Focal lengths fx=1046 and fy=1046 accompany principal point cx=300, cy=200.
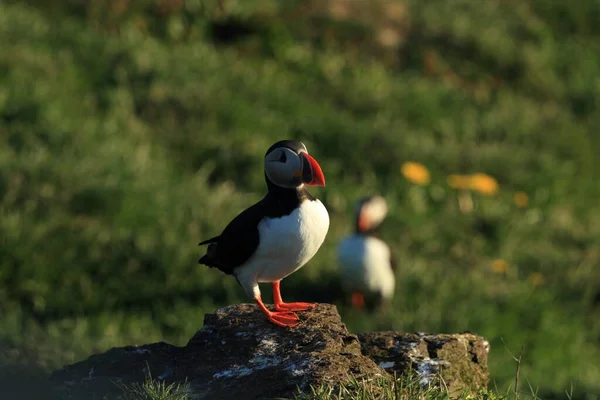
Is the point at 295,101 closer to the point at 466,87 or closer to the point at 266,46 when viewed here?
the point at 266,46

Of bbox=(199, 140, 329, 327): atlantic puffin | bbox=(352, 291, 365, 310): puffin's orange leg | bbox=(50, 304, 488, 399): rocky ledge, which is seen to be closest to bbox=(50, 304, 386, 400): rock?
bbox=(50, 304, 488, 399): rocky ledge

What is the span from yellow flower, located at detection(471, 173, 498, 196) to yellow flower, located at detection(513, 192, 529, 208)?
0.70 ft

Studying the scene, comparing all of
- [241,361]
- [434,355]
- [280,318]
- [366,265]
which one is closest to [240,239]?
[280,318]

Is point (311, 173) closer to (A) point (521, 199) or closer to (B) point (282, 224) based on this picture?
(B) point (282, 224)

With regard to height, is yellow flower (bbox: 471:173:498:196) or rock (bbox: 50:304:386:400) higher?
rock (bbox: 50:304:386:400)

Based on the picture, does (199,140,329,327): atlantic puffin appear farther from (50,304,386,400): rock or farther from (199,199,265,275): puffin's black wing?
(50,304,386,400): rock

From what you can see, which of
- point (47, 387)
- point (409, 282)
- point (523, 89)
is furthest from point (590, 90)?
point (47, 387)

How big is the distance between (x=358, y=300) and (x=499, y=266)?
1.54 m

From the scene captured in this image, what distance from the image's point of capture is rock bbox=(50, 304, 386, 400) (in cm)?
373

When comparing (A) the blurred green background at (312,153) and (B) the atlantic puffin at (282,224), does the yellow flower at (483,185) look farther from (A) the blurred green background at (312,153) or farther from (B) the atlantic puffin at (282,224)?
(B) the atlantic puffin at (282,224)

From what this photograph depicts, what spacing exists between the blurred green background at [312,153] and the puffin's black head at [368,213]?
0.41 m

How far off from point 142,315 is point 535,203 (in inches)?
187

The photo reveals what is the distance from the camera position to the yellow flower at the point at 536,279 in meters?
9.09

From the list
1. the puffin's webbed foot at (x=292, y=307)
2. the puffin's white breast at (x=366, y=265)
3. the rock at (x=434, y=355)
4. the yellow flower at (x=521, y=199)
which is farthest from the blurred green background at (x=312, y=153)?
the rock at (x=434, y=355)
